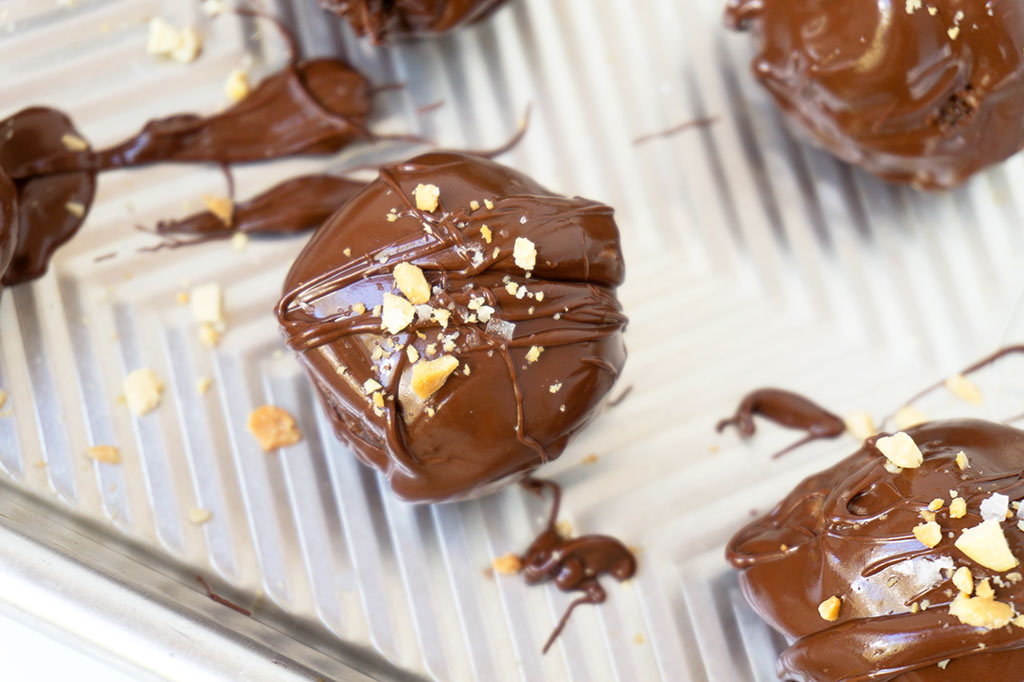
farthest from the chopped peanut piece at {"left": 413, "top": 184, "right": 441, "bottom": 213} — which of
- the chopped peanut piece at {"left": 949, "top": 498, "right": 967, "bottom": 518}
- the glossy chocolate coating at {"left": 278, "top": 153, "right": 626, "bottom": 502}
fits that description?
the chopped peanut piece at {"left": 949, "top": 498, "right": 967, "bottom": 518}

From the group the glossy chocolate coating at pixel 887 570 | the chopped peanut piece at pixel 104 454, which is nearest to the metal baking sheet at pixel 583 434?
the chopped peanut piece at pixel 104 454

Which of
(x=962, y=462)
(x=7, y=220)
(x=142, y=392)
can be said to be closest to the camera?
(x=962, y=462)

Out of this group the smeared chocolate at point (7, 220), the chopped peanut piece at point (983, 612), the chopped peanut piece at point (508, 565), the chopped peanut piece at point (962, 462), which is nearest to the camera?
the chopped peanut piece at point (983, 612)

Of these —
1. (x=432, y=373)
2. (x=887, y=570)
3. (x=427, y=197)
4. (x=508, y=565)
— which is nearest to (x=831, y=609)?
(x=887, y=570)

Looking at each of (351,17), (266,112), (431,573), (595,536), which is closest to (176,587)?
(431,573)

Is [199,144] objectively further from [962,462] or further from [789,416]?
[962,462]

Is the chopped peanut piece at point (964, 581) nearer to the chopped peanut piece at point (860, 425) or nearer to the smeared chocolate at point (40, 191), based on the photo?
the chopped peanut piece at point (860, 425)
